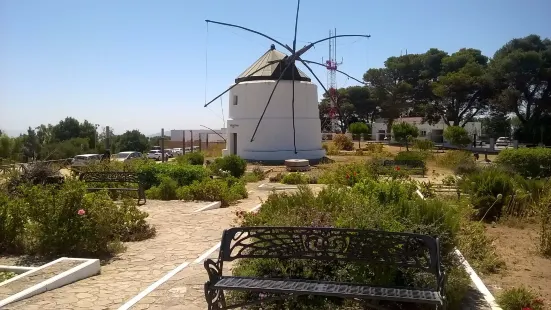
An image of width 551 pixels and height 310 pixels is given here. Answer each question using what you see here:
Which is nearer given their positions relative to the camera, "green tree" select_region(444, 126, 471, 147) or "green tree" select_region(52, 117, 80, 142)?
"green tree" select_region(444, 126, 471, 147)

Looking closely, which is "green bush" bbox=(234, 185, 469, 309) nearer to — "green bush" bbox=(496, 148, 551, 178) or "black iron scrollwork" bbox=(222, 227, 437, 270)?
"black iron scrollwork" bbox=(222, 227, 437, 270)

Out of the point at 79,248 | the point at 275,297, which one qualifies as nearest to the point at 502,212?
the point at 275,297

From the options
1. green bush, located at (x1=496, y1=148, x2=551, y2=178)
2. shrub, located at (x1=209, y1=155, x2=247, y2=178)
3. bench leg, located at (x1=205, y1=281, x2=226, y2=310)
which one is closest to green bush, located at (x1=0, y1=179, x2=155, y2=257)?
bench leg, located at (x1=205, y1=281, x2=226, y2=310)

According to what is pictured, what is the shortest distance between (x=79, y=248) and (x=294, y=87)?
2255 centimetres

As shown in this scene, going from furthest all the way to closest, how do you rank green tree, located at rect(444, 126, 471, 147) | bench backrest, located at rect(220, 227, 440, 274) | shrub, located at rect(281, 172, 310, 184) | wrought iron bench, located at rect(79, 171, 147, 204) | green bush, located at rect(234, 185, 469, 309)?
green tree, located at rect(444, 126, 471, 147), shrub, located at rect(281, 172, 310, 184), wrought iron bench, located at rect(79, 171, 147, 204), green bush, located at rect(234, 185, 469, 309), bench backrest, located at rect(220, 227, 440, 274)

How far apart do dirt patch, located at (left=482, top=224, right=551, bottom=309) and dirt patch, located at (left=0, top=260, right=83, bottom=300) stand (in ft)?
14.0

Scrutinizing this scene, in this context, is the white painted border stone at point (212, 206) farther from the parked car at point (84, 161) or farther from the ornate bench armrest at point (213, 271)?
the ornate bench armrest at point (213, 271)

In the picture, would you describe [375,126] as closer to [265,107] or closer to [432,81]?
[432,81]

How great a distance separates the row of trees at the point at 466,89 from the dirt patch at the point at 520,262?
1053 inches

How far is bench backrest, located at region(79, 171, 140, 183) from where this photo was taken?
10.4 metres

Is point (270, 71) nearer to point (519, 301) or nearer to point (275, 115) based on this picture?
point (275, 115)

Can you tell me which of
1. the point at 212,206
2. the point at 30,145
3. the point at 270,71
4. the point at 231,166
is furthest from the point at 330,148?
the point at 212,206

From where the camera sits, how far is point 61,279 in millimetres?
4676

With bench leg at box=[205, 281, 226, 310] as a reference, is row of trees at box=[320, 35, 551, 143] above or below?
above
